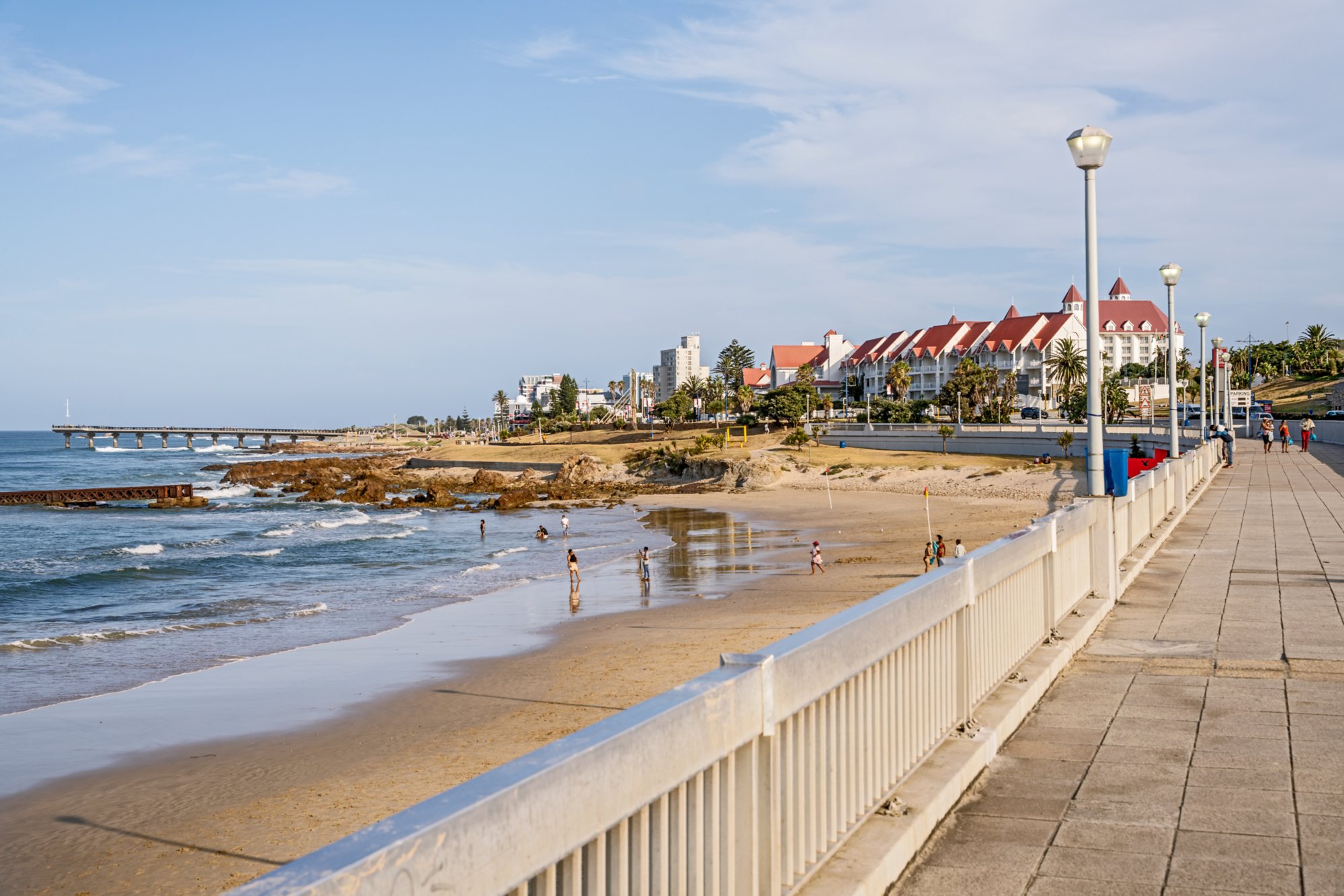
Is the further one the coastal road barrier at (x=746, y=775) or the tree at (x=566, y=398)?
the tree at (x=566, y=398)

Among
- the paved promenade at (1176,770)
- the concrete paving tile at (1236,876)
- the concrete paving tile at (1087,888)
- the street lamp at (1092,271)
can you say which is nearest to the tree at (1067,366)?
the street lamp at (1092,271)

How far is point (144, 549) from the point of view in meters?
45.3

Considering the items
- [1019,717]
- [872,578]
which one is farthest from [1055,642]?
[872,578]

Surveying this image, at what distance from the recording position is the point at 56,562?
4266 cm

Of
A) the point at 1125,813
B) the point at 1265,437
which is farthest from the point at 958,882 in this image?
the point at 1265,437

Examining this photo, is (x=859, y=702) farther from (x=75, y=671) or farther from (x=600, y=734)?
(x=75, y=671)

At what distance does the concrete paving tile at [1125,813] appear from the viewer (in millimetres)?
5270

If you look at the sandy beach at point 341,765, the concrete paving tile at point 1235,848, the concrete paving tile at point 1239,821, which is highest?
the concrete paving tile at point 1235,848

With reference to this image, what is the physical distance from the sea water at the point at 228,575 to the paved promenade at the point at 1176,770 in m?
17.5

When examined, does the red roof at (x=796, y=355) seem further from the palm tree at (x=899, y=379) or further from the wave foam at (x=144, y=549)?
the wave foam at (x=144, y=549)

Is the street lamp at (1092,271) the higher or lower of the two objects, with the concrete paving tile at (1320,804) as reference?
higher

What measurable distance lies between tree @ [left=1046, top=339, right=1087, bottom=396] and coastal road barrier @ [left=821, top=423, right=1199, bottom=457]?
29165 millimetres

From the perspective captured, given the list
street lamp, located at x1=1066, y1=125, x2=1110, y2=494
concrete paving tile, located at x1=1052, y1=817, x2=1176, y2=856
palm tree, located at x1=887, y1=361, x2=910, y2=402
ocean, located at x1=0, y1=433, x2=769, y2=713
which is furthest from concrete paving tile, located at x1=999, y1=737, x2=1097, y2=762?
palm tree, located at x1=887, y1=361, x2=910, y2=402

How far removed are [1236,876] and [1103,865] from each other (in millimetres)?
520
